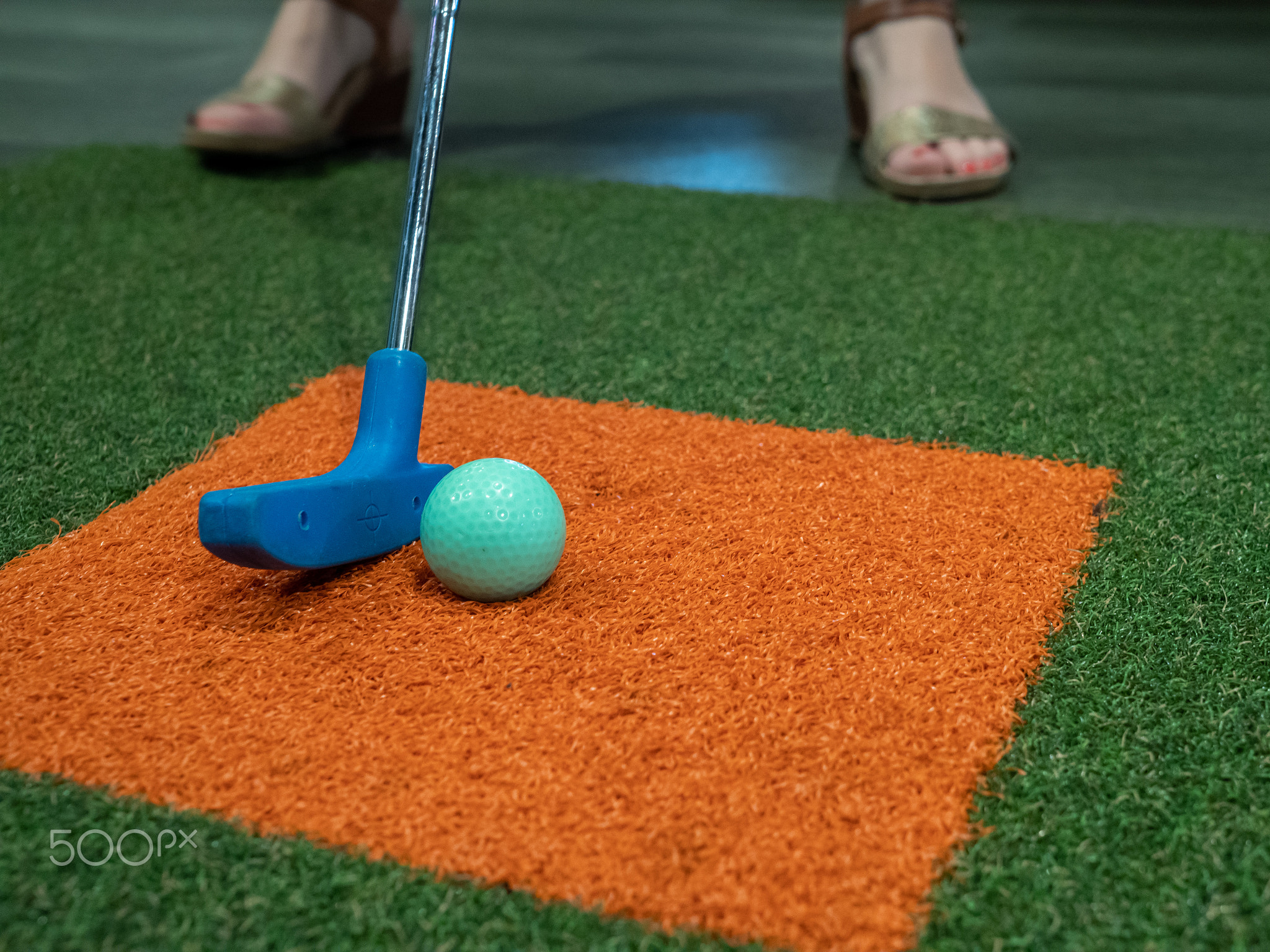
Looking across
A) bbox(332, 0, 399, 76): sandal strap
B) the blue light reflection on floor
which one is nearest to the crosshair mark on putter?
the blue light reflection on floor

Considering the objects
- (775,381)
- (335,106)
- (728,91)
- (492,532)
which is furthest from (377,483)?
(728,91)

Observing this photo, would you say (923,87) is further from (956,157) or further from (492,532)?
(492,532)

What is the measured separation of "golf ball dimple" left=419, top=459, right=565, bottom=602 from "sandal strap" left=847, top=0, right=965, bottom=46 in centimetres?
230

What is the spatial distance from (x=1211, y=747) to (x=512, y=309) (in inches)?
57.8

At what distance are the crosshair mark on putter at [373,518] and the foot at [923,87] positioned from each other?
1961mm

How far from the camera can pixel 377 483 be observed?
49.9 inches

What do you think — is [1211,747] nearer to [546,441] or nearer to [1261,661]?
[1261,661]

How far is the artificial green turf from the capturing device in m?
0.87

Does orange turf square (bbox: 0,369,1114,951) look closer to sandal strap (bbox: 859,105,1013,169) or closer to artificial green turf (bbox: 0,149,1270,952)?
artificial green turf (bbox: 0,149,1270,952)

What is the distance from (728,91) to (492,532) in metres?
3.43

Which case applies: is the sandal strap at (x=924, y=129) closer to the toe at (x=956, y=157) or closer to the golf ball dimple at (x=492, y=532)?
the toe at (x=956, y=157)

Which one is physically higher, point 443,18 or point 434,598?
point 443,18

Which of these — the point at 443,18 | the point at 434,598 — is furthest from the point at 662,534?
the point at 443,18

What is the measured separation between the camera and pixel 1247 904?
2.83 ft
